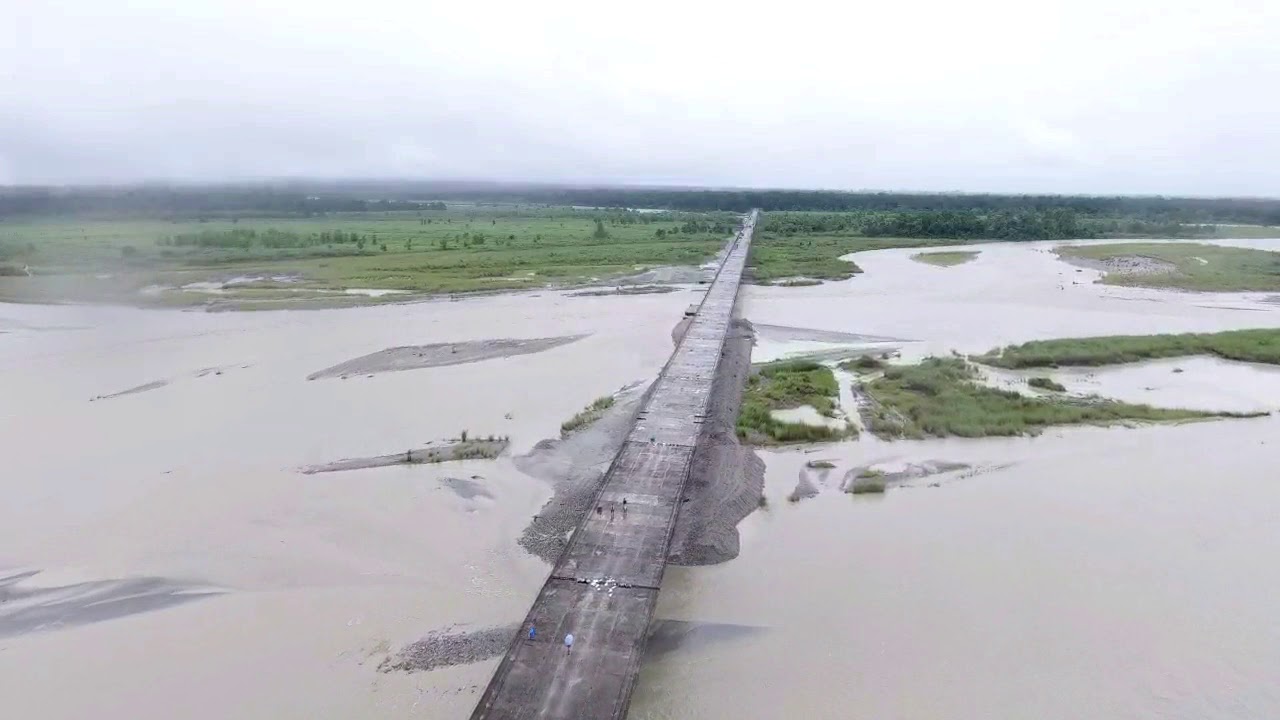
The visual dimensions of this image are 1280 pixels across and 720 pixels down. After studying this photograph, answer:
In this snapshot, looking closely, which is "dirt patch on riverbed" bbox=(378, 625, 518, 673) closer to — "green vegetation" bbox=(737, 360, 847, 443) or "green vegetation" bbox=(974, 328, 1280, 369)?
"green vegetation" bbox=(737, 360, 847, 443)

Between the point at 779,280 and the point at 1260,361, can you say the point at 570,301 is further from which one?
the point at 1260,361

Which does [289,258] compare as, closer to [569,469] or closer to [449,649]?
[569,469]

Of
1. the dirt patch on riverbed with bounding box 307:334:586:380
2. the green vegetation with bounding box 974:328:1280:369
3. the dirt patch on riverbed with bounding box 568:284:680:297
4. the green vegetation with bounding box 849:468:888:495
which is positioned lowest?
the green vegetation with bounding box 849:468:888:495

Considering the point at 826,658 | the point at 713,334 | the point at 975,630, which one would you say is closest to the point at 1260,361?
the point at 713,334

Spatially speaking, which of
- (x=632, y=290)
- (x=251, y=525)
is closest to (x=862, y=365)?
(x=632, y=290)

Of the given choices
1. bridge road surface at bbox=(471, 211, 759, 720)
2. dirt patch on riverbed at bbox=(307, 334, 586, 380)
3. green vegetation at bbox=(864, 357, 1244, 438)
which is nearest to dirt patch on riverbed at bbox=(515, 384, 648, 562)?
bridge road surface at bbox=(471, 211, 759, 720)

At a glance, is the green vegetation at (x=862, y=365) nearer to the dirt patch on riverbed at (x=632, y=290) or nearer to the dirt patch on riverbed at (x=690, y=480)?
the dirt patch on riverbed at (x=690, y=480)

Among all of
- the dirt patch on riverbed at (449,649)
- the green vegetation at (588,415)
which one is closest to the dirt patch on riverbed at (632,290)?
the green vegetation at (588,415)
